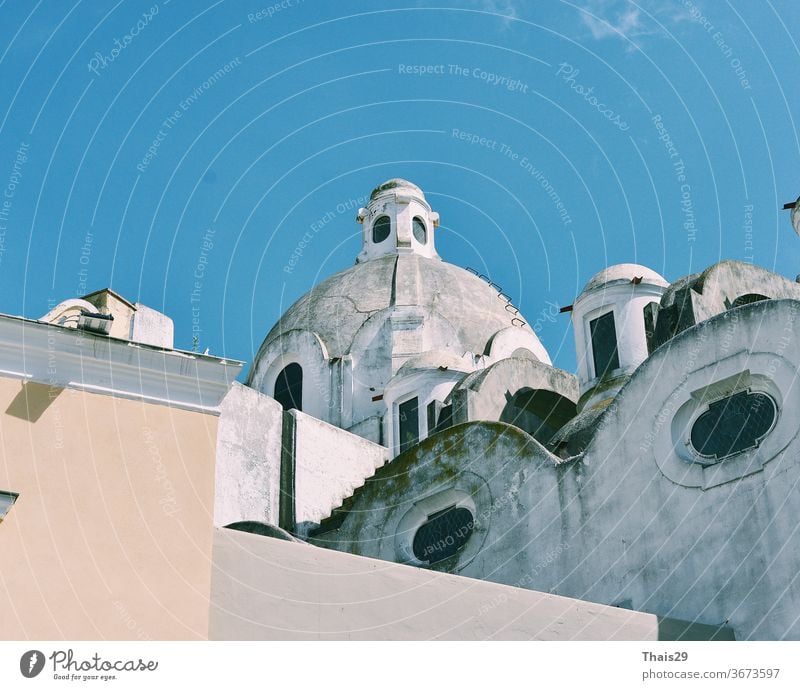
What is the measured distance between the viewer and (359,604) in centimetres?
1105

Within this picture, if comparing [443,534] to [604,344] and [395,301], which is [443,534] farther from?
[395,301]

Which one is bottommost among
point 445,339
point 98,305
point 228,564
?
point 228,564

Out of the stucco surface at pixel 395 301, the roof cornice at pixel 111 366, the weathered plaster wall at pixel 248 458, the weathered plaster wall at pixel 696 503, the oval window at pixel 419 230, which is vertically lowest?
the roof cornice at pixel 111 366

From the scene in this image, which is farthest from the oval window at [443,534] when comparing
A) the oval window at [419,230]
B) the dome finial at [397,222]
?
the oval window at [419,230]

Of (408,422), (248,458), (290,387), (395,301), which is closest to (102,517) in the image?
(248,458)

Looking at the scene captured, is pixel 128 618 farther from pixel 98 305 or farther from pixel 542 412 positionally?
pixel 542 412

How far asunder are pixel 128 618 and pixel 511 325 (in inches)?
759

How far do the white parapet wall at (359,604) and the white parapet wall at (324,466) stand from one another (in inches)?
355

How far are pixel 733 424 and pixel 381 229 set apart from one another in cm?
1727

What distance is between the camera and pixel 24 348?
9.42 metres

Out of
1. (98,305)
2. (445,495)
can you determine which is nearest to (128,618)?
(98,305)

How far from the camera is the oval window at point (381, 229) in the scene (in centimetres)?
3103

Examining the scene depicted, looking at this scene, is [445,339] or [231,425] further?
[445,339]

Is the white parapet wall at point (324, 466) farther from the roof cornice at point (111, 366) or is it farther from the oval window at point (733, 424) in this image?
the roof cornice at point (111, 366)
